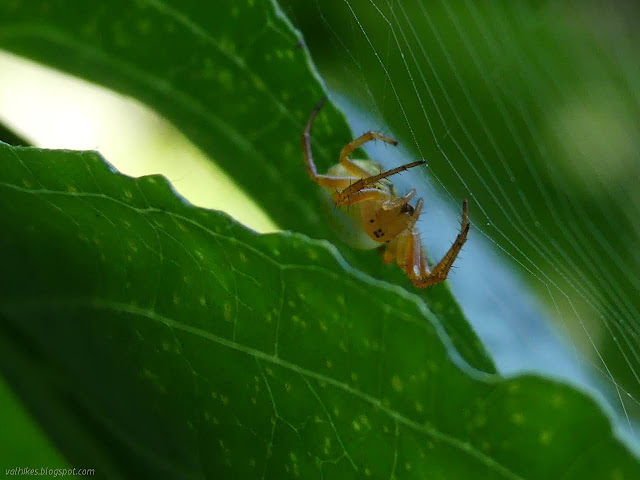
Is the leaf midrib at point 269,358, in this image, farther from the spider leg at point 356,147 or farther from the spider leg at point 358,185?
the spider leg at point 358,185

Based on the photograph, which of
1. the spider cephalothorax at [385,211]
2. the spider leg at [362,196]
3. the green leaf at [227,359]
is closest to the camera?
the green leaf at [227,359]

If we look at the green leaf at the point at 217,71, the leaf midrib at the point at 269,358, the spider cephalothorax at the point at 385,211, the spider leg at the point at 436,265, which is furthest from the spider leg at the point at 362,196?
the leaf midrib at the point at 269,358

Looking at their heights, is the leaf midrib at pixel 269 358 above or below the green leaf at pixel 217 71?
below

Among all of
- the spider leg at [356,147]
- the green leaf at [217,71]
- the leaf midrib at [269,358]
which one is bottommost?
the leaf midrib at [269,358]

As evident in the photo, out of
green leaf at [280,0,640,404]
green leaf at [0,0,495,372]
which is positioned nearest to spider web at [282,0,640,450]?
green leaf at [280,0,640,404]

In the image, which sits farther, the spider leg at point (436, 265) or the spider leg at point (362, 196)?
the spider leg at point (362, 196)

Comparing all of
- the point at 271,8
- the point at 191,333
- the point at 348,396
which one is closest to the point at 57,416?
the point at 191,333

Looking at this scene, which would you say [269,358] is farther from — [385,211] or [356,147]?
[385,211]
